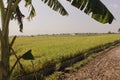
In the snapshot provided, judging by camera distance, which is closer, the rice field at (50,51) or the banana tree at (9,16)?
the banana tree at (9,16)

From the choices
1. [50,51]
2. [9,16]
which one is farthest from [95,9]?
[50,51]

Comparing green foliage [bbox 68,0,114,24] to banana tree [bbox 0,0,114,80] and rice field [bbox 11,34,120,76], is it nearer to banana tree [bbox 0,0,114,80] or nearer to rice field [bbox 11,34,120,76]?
banana tree [bbox 0,0,114,80]

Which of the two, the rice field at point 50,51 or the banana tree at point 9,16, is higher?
the banana tree at point 9,16

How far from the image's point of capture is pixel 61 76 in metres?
11.3

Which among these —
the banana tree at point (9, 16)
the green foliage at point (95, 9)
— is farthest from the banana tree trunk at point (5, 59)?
the green foliage at point (95, 9)

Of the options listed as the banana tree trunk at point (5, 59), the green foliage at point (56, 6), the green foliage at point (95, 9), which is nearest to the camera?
the banana tree trunk at point (5, 59)

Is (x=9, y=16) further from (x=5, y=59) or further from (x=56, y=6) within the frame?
(x=56, y=6)

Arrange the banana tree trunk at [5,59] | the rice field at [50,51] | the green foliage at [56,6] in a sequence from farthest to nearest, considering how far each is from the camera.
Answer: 1. the rice field at [50,51]
2. the green foliage at [56,6]
3. the banana tree trunk at [5,59]

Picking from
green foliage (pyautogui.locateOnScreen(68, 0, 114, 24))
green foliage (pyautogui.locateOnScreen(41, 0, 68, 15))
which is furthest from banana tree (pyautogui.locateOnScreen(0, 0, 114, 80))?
green foliage (pyautogui.locateOnScreen(41, 0, 68, 15))

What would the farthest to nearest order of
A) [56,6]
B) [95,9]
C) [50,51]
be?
[50,51], [56,6], [95,9]

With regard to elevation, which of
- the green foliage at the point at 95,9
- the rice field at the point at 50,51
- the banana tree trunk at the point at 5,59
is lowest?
the rice field at the point at 50,51

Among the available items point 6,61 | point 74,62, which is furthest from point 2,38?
point 74,62

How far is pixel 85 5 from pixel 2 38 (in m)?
1.92

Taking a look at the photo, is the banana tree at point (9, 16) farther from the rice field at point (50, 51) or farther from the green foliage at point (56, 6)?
the green foliage at point (56, 6)
